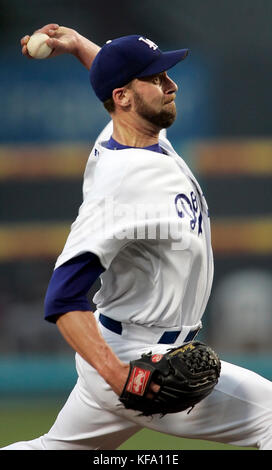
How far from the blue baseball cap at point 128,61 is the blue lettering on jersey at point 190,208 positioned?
0.38 m

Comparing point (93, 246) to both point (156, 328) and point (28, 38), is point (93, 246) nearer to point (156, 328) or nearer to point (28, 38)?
point (156, 328)

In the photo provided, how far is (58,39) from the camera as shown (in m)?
3.22

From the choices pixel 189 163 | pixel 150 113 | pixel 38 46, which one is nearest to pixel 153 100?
pixel 150 113

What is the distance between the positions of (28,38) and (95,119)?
4935 millimetres

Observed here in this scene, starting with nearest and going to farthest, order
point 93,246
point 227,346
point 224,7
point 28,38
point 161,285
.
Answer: point 93,246, point 161,285, point 28,38, point 227,346, point 224,7

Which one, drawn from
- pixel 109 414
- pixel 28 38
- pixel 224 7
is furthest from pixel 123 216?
pixel 224 7

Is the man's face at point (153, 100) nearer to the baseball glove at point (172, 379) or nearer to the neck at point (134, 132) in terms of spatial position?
the neck at point (134, 132)

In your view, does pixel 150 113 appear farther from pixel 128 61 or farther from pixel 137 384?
pixel 137 384

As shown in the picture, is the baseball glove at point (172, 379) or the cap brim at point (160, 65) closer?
the baseball glove at point (172, 379)

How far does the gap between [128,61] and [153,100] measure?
136 mm

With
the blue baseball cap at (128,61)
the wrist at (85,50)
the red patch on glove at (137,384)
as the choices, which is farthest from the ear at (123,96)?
the red patch on glove at (137,384)

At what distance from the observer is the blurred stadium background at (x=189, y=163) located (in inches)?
303

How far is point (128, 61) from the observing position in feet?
8.59

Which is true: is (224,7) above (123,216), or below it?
above
